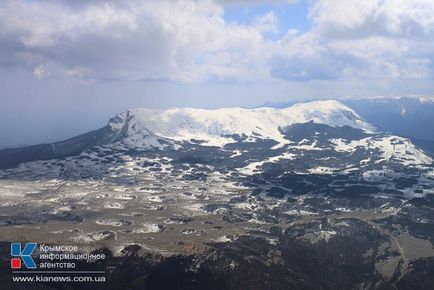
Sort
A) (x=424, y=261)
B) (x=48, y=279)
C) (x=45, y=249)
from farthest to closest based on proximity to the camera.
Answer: (x=424, y=261) < (x=45, y=249) < (x=48, y=279)

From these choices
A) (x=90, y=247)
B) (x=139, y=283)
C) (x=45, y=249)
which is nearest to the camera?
(x=139, y=283)

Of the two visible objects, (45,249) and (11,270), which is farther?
(45,249)

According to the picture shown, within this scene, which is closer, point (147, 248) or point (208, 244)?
point (147, 248)

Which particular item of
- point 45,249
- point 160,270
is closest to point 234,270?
point 160,270

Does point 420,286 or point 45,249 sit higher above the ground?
point 45,249

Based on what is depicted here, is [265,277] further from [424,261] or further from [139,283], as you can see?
[424,261]

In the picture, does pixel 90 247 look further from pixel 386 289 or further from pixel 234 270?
pixel 386 289

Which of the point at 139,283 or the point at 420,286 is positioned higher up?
the point at 139,283

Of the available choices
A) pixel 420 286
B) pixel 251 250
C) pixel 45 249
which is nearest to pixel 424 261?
pixel 420 286

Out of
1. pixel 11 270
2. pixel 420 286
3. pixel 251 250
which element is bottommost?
pixel 420 286
